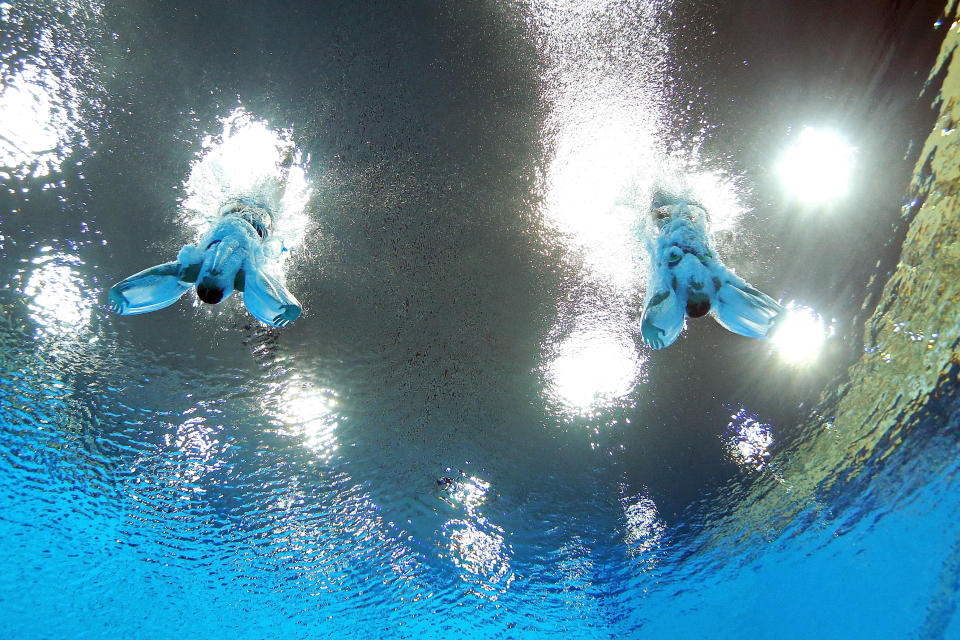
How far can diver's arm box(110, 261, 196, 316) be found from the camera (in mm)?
2611

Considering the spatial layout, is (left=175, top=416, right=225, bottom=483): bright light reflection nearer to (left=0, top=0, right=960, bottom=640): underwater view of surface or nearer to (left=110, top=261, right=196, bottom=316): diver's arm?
(left=0, top=0, right=960, bottom=640): underwater view of surface

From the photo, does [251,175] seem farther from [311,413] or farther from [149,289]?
[311,413]

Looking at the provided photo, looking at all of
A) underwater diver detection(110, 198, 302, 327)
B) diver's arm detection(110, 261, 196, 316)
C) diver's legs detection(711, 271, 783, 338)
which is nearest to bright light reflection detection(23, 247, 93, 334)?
underwater diver detection(110, 198, 302, 327)

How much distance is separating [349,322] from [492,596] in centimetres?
661

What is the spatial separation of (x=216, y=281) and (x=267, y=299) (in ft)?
1.05

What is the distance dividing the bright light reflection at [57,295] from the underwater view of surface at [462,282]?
0.03 metres

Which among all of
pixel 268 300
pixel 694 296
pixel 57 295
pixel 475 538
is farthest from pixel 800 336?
pixel 57 295

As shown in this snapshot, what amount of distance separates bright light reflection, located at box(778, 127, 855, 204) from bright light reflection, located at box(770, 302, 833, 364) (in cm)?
115

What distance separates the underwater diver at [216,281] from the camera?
267cm

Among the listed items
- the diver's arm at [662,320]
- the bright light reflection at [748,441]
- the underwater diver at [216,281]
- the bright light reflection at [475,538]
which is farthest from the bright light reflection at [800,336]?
the underwater diver at [216,281]

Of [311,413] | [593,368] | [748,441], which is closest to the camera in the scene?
[593,368]

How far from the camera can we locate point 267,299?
9.12ft

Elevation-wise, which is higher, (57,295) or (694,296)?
(57,295)

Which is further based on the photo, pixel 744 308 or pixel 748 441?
pixel 748 441
